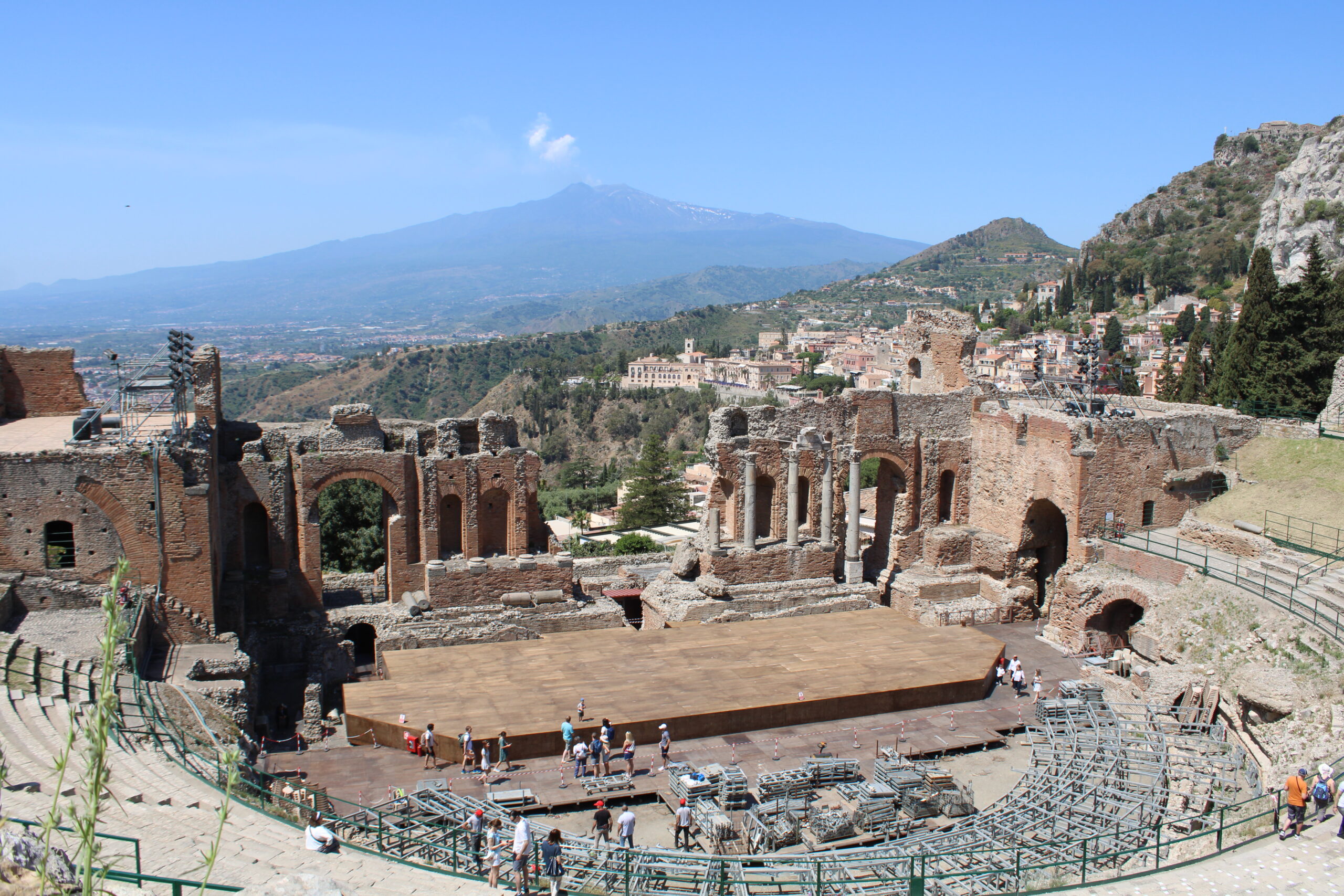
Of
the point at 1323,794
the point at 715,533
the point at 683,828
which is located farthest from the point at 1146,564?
the point at 683,828

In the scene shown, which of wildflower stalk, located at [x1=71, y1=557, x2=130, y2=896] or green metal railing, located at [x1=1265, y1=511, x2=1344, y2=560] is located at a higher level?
wildflower stalk, located at [x1=71, y1=557, x2=130, y2=896]

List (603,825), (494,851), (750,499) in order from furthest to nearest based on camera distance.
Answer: (750,499)
(603,825)
(494,851)

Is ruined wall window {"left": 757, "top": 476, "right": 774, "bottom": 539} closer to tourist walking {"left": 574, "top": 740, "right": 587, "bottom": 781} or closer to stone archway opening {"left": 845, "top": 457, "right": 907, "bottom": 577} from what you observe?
stone archway opening {"left": 845, "top": 457, "right": 907, "bottom": 577}

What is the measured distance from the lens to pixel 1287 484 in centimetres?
2739

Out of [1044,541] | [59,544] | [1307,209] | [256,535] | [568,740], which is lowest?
[568,740]

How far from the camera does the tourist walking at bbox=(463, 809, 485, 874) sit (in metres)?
15.1

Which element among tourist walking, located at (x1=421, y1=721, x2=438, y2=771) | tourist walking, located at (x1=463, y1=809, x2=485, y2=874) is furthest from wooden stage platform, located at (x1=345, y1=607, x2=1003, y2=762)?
tourist walking, located at (x1=463, y1=809, x2=485, y2=874)

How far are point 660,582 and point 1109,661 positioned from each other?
12.0 meters

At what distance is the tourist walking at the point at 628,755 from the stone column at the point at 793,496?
1149 centimetres

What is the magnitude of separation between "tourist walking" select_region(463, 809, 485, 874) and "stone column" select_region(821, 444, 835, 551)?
16578 mm

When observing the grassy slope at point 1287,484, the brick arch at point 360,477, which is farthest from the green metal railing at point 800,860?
the grassy slope at point 1287,484

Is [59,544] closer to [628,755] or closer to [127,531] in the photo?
[127,531]

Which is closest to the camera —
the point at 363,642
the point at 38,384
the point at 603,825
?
the point at 603,825

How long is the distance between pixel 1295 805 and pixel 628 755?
10994mm
